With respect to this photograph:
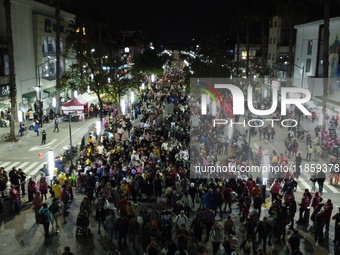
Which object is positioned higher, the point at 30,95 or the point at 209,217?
the point at 30,95

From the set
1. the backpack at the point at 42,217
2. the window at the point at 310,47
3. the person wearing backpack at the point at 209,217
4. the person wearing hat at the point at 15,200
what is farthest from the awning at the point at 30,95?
the person wearing backpack at the point at 209,217

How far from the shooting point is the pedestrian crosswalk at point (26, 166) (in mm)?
22312

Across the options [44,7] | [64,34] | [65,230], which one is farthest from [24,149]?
[64,34]

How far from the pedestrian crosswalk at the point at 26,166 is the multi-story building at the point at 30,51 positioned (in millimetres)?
13653

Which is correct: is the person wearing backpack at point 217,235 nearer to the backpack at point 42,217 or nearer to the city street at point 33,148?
the backpack at point 42,217

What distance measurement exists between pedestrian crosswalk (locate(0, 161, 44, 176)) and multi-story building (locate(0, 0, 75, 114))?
13.7m

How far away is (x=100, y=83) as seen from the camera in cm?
3516

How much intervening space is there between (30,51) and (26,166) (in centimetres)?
2414

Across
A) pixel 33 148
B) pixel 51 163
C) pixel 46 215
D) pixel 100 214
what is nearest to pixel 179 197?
pixel 100 214

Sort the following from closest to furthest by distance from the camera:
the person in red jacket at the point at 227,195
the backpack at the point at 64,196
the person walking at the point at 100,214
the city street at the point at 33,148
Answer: the person walking at the point at 100,214 → the backpack at the point at 64,196 → the person in red jacket at the point at 227,195 → the city street at the point at 33,148

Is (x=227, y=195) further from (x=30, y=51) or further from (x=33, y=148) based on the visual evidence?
(x=30, y=51)

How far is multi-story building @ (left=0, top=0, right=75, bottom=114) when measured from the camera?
120 ft

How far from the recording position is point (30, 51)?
43750 millimetres

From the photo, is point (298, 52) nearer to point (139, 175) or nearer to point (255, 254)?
point (139, 175)
